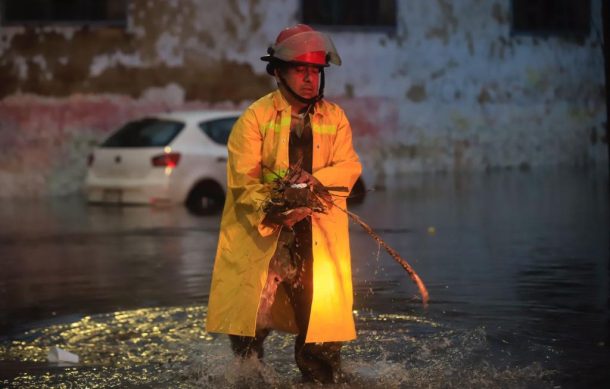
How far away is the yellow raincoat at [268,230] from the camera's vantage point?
22.2ft

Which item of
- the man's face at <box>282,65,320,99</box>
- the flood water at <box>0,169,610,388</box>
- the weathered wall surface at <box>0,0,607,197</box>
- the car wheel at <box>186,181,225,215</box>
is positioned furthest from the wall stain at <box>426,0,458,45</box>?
the man's face at <box>282,65,320,99</box>

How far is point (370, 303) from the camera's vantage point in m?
10.1

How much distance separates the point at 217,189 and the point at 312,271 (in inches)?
534

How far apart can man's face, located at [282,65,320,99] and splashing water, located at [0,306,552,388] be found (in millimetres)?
1325

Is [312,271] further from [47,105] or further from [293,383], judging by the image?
[47,105]

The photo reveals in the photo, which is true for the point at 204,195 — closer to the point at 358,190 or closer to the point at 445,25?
the point at 358,190

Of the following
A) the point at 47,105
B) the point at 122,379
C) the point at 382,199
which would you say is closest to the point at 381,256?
the point at 122,379

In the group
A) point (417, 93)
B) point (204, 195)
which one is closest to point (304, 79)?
point (204, 195)

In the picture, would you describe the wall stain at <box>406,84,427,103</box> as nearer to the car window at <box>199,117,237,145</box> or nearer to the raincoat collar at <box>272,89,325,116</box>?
the car window at <box>199,117,237,145</box>

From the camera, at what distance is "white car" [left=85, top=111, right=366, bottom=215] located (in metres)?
20.0

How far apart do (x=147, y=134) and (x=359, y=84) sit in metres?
7.87

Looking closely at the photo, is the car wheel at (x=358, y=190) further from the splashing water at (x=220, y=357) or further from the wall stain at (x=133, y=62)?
the splashing water at (x=220, y=357)

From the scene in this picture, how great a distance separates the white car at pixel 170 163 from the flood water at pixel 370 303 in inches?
38.7

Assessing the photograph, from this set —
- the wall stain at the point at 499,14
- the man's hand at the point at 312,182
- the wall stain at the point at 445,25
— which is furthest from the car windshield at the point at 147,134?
the man's hand at the point at 312,182
